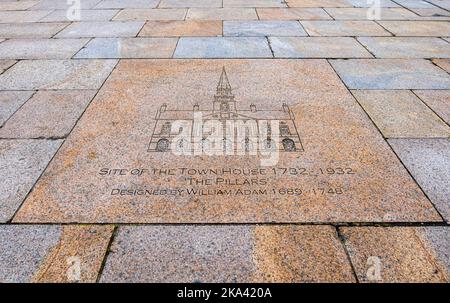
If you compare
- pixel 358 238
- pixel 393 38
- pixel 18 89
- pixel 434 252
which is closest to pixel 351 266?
pixel 358 238

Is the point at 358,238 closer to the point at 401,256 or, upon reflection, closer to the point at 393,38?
the point at 401,256

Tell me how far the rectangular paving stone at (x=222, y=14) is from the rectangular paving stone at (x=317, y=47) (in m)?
1.91

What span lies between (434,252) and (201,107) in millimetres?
3180

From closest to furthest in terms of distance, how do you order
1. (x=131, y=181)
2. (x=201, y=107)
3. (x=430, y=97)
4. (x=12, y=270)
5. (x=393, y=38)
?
(x=12, y=270), (x=131, y=181), (x=201, y=107), (x=430, y=97), (x=393, y=38)

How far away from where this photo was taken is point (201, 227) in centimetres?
317

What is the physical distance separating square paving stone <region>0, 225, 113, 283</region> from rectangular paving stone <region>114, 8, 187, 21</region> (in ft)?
23.2

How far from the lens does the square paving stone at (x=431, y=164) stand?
3.51 m

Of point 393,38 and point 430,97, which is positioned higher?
point 393,38

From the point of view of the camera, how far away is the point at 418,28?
8383 mm

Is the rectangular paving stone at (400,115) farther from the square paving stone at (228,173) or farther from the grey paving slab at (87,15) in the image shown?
the grey paving slab at (87,15)

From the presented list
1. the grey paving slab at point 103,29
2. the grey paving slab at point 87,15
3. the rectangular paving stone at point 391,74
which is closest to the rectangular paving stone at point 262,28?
the rectangular paving stone at point 391,74

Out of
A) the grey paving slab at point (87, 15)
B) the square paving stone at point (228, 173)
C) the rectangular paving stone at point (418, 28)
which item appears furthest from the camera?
the grey paving slab at point (87, 15)

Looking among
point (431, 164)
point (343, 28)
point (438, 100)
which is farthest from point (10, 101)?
point (343, 28)

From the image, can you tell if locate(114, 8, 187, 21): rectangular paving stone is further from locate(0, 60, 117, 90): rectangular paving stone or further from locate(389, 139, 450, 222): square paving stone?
locate(389, 139, 450, 222): square paving stone
